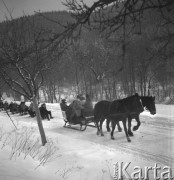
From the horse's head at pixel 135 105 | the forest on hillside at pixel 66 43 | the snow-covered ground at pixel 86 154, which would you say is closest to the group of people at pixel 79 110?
the snow-covered ground at pixel 86 154

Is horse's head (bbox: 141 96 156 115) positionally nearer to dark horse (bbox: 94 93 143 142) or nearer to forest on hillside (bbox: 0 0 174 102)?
dark horse (bbox: 94 93 143 142)

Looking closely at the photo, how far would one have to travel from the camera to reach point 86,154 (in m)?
7.34

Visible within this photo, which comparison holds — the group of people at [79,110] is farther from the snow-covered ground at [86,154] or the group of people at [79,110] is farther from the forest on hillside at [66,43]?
the forest on hillside at [66,43]

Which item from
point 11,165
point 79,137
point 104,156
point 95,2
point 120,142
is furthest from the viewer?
point 79,137

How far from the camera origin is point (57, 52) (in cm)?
348

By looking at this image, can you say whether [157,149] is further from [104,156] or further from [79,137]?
[79,137]

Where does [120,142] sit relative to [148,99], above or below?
below

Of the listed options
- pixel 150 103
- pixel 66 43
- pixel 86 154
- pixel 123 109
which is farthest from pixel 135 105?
→ pixel 66 43

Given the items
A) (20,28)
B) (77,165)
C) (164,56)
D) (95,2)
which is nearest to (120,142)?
→ (77,165)

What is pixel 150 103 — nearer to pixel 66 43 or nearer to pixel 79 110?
pixel 79 110

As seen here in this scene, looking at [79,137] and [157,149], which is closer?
[157,149]

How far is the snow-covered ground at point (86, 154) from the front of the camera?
4.12 metres

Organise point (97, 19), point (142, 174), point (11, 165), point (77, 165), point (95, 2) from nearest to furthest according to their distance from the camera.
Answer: point (95, 2) → point (97, 19) → point (11, 165) → point (142, 174) → point (77, 165)

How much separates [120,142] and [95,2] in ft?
21.8
